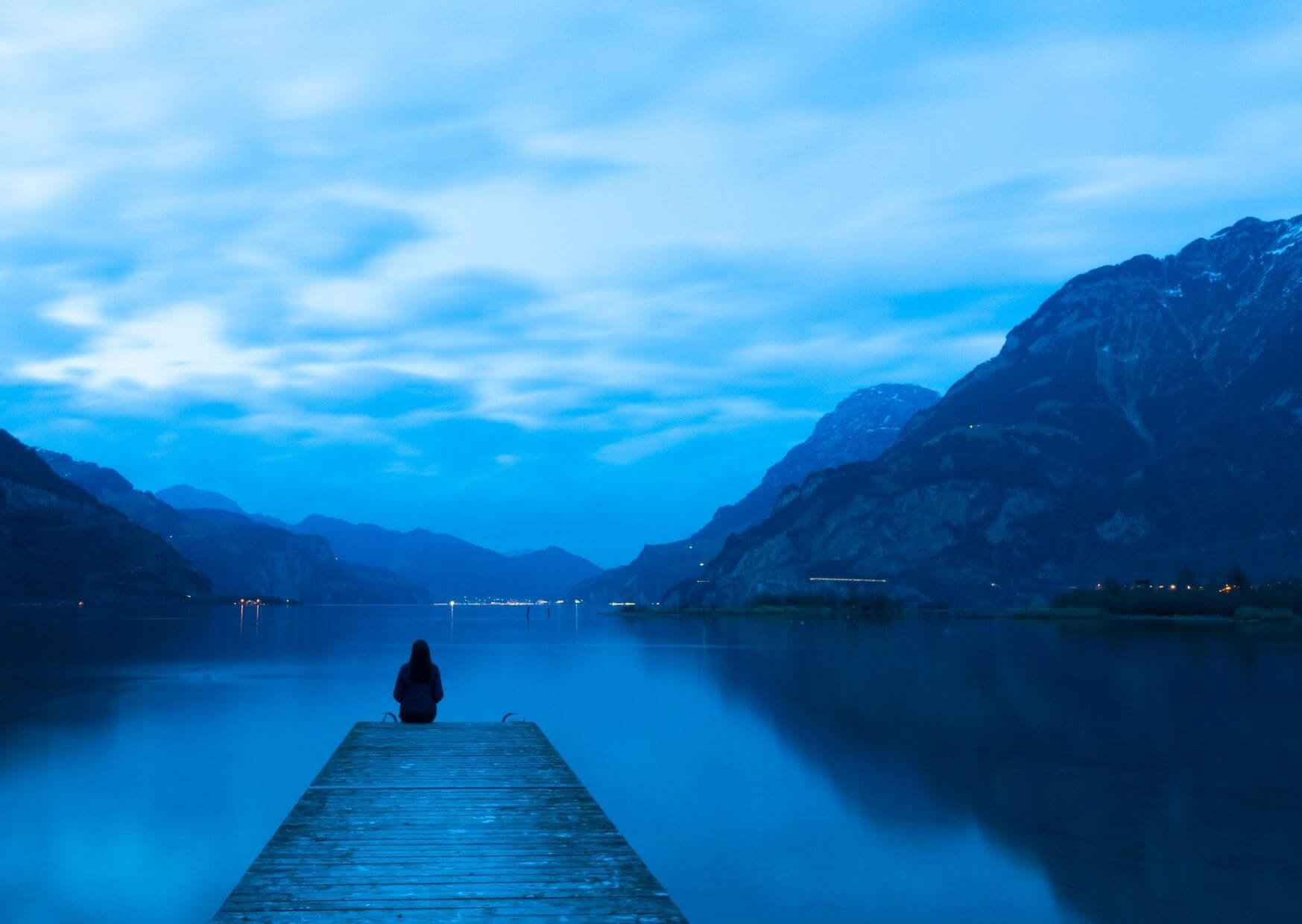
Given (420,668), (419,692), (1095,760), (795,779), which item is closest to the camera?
(420,668)

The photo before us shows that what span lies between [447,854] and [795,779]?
2324 cm

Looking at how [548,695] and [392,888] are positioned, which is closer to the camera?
[392,888]

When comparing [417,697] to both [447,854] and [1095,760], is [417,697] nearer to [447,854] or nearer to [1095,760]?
[447,854]

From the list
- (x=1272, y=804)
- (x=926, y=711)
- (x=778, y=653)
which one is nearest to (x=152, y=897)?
(x=1272, y=804)

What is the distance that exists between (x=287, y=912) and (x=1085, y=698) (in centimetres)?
5461

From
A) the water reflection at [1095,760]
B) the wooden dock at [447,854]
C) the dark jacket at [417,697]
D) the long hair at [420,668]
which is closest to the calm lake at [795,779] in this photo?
the water reflection at [1095,760]

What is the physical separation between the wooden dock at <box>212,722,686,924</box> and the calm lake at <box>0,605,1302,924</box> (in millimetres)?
4003

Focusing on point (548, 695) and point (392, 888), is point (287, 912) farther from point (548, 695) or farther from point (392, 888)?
point (548, 695)

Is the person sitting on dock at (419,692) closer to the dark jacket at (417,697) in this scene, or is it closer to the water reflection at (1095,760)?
the dark jacket at (417,697)

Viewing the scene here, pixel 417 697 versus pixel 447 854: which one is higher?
pixel 417 697

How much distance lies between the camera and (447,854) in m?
16.2

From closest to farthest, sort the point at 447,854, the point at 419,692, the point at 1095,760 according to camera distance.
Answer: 1. the point at 447,854
2. the point at 419,692
3. the point at 1095,760

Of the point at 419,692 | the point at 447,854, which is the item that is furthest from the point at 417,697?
the point at 447,854

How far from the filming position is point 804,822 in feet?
100
